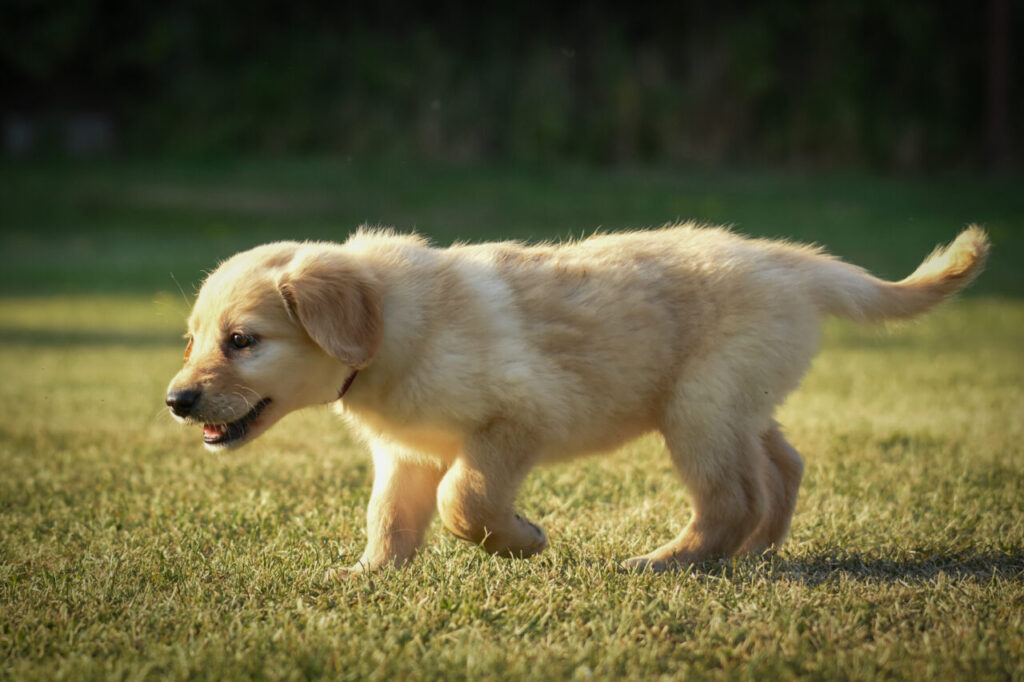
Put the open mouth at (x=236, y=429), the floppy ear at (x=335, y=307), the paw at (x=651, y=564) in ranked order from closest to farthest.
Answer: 1. the floppy ear at (x=335, y=307)
2. the open mouth at (x=236, y=429)
3. the paw at (x=651, y=564)

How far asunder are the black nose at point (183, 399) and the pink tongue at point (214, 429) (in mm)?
142

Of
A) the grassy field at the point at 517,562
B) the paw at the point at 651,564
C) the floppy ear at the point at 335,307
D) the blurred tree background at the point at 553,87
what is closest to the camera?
the grassy field at the point at 517,562

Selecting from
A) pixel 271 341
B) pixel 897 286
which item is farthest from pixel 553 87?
pixel 271 341

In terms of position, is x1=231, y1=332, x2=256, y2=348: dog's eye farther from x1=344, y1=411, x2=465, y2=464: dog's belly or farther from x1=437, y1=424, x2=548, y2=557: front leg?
x1=437, y1=424, x2=548, y2=557: front leg

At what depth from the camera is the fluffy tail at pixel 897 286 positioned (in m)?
3.54

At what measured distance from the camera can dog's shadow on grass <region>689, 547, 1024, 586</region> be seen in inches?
122

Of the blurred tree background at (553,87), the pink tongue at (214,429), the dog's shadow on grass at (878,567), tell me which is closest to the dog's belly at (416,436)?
the pink tongue at (214,429)

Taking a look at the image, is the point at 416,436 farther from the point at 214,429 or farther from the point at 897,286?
the point at 897,286

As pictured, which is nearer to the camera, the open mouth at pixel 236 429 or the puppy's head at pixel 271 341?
the puppy's head at pixel 271 341

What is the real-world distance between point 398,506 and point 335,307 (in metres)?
0.73

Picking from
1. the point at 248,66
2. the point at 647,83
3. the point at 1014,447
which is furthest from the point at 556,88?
the point at 1014,447

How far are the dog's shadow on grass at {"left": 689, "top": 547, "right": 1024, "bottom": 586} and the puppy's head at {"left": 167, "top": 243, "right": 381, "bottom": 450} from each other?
1.15 meters

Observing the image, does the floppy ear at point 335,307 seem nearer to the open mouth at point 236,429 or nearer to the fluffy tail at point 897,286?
the open mouth at point 236,429

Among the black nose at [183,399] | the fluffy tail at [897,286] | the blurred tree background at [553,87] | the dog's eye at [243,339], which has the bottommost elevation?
the blurred tree background at [553,87]
